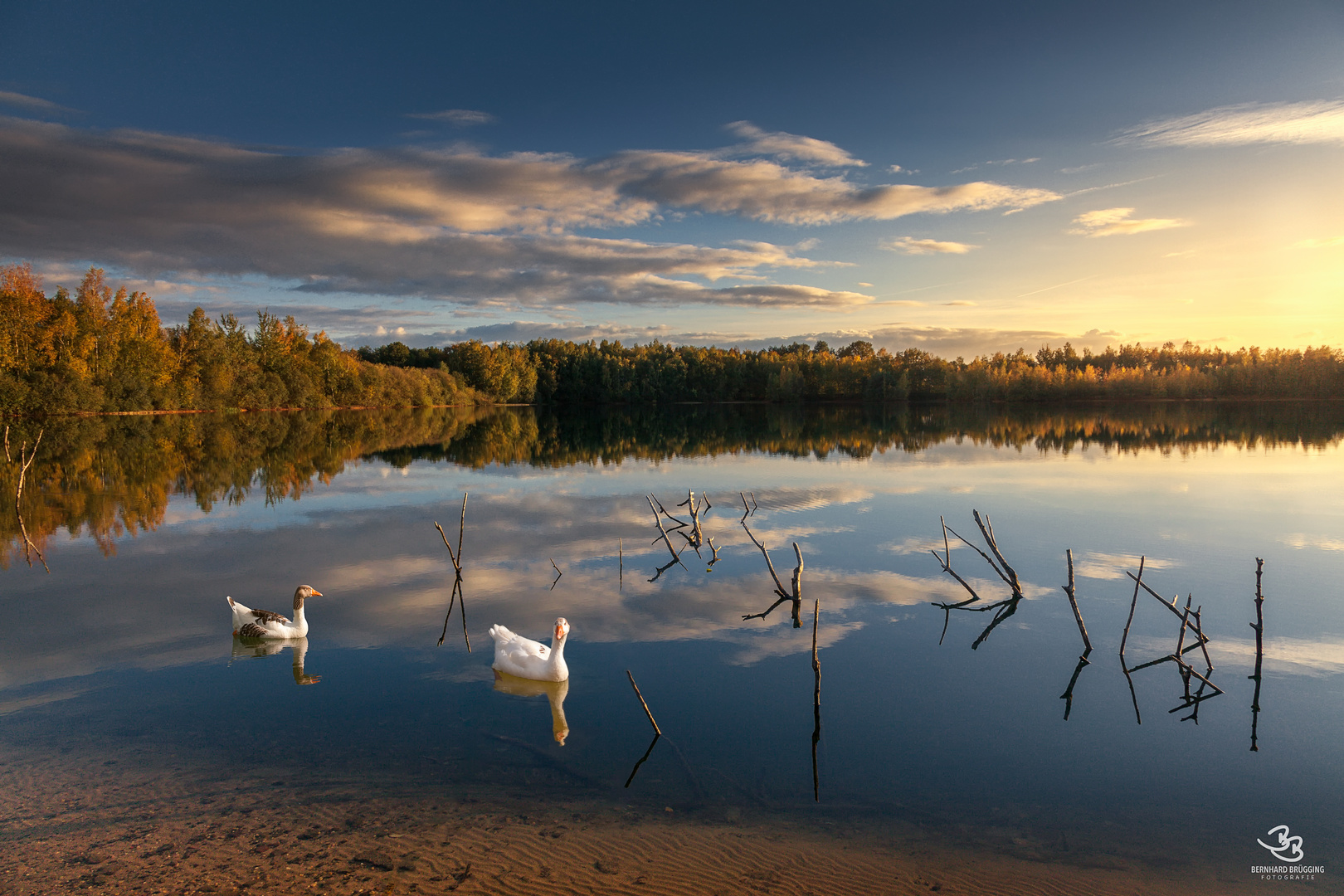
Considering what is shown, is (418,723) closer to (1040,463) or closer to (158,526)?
(158,526)

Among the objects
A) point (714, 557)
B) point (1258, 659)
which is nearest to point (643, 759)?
point (1258, 659)

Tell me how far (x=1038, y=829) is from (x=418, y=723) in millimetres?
5630

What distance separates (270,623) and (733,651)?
243 inches

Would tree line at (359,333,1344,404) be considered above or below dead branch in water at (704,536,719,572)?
above

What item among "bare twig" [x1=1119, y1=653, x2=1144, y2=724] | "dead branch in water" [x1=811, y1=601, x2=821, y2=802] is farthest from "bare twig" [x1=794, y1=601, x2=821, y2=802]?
"bare twig" [x1=1119, y1=653, x2=1144, y2=724]

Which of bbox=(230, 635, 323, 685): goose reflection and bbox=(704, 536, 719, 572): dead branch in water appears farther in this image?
bbox=(704, 536, 719, 572): dead branch in water

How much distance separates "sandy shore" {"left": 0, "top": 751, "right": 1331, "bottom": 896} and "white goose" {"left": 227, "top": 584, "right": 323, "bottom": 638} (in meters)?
3.59

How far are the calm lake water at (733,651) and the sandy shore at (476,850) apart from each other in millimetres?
274

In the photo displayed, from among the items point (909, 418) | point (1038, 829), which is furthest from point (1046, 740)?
point (909, 418)

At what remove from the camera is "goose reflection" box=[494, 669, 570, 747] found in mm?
7859

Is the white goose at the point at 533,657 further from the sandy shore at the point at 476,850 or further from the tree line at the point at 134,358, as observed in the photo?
the tree line at the point at 134,358

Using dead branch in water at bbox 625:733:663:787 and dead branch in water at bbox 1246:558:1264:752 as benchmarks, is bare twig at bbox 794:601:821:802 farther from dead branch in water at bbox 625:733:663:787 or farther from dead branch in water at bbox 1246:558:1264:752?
dead branch in water at bbox 1246:558:1264:752

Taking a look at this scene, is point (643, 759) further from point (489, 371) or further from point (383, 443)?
point (489, 371)

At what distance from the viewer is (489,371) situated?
4646 inches
